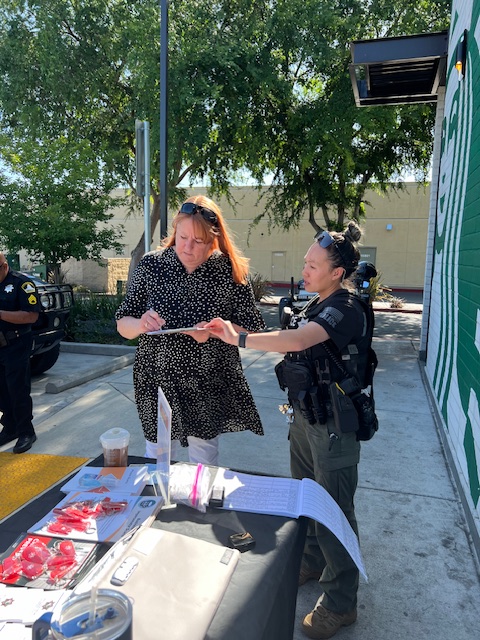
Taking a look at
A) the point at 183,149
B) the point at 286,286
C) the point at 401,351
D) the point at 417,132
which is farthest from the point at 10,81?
the point at 286,286

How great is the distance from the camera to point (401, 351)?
8727 mm

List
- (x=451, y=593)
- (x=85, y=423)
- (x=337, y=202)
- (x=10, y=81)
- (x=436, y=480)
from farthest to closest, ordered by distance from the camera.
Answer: (x=337, y=202) < (x=10, y=81) < (x=85, y=423) < (x=436, y=480) < (x=451, y=593)

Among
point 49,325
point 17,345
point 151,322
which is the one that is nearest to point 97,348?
point 49,325

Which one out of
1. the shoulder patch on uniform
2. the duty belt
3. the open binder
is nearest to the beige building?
the shoulder patch on uniform

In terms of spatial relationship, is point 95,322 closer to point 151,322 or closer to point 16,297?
point 16,297

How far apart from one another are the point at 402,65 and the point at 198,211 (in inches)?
222

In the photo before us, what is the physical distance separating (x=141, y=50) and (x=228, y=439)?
9411mm

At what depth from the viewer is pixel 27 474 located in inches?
142

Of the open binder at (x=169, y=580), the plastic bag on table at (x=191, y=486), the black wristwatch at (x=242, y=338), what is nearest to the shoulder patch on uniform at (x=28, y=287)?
the black wristwatch at (x=242, y=338)

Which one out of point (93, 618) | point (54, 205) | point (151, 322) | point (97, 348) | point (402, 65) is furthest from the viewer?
point (54, 205)

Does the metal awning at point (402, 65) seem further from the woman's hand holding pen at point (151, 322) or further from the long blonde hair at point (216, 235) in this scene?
the woman's hand holding pen at point (151, 322)

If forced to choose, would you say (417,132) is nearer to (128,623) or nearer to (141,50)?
(141,50)

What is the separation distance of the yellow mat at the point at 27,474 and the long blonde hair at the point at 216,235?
79.8 inches

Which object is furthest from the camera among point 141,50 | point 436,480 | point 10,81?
point 10,81
